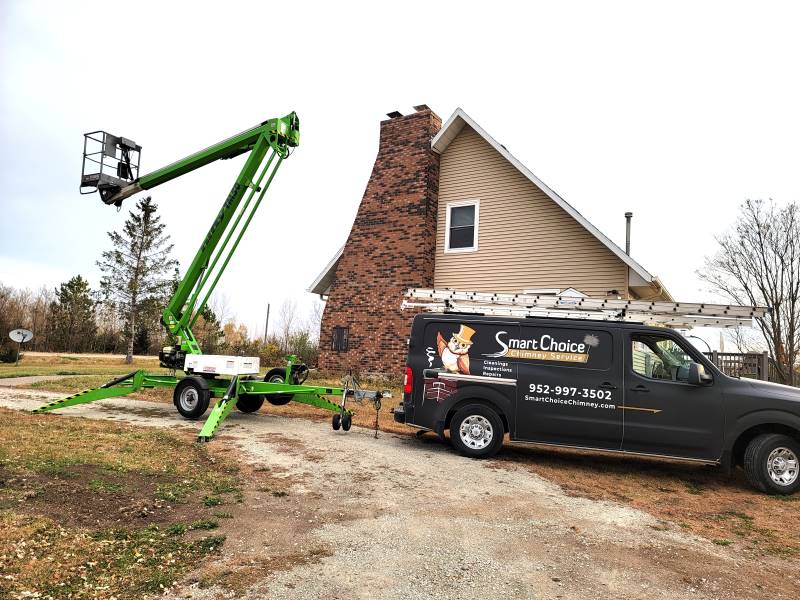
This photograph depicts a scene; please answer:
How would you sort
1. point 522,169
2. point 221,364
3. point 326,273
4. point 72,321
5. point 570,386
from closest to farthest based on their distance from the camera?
point 570,386
point 221,364
point 522,169
point 326,273
point 72,321

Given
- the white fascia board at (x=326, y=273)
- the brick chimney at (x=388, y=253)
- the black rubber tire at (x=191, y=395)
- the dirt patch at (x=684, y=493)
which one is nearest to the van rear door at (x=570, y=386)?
the dirt patch at (x=684, y=493)

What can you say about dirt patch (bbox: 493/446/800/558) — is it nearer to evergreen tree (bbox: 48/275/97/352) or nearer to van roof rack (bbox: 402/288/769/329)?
van roof rack (bbox: 402/288/769/329)

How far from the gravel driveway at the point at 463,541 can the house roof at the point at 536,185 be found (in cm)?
794

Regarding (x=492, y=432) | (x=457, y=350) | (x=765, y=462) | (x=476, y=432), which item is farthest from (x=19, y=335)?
(x=765, y=462)

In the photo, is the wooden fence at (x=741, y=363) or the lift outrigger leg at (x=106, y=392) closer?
the lift outrigger leg at (x=106, y=392)

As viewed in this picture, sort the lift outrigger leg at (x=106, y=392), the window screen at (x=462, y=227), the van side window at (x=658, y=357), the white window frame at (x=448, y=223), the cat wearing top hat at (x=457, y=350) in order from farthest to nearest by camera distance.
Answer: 1. the window screen at (x=462, y=227)
2. the white window frame at (x=448, y=223)
3. the lift outrigger leg at (x=106, y=392)
4. the cat wearing top hat at (x=457, y=350)
5. the van side window at (x=658, y=357)

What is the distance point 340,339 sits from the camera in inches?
678

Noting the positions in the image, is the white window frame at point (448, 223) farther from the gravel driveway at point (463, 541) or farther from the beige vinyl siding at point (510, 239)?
the gravel driveway at point (463, 541)

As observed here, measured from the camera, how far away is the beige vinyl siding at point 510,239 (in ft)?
46.5

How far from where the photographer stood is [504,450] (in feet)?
28.0

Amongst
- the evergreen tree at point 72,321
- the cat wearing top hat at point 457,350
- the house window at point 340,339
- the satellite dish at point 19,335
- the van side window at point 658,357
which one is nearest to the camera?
the van side window at point 658,357

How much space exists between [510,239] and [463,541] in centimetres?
1173

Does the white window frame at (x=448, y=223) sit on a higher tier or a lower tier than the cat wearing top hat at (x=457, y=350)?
higher

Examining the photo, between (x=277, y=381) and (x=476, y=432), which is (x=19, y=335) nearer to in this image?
(x=277, y=381)
